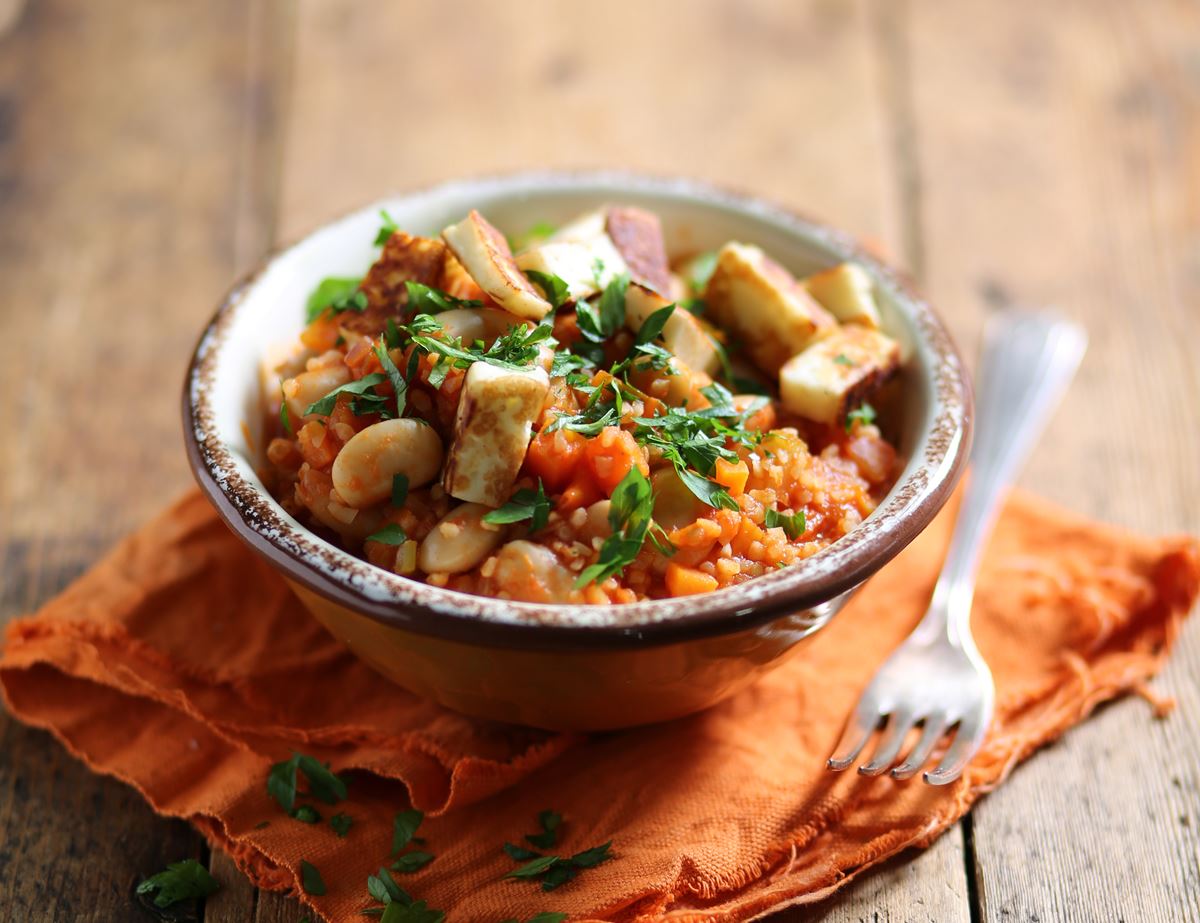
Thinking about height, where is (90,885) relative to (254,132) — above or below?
below

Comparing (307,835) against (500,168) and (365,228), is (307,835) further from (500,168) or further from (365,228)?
(500,168)

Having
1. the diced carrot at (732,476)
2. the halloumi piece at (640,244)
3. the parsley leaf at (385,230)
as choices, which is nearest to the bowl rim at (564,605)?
the diced carrot at (732,476)

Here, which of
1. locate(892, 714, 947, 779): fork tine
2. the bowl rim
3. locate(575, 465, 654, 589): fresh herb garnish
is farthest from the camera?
locate(892, 714, 947, 779): fork tine

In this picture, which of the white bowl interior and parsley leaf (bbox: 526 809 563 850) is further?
the white bowl interior

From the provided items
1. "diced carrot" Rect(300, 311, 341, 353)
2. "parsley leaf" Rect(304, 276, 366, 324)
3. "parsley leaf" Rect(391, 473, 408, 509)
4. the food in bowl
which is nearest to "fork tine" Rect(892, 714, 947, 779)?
the food in bowl

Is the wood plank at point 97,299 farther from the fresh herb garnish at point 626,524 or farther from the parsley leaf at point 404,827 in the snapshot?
the fresh herb garnish at point 626,524

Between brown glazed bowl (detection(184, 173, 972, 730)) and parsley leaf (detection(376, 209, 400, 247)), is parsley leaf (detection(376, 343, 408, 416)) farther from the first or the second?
parsley leaf (detection(376, 209, 400, 247))

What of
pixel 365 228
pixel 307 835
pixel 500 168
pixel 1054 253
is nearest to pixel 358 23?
pixel 500 168

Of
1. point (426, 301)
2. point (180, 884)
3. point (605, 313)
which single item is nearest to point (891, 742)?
point (605, 313)
